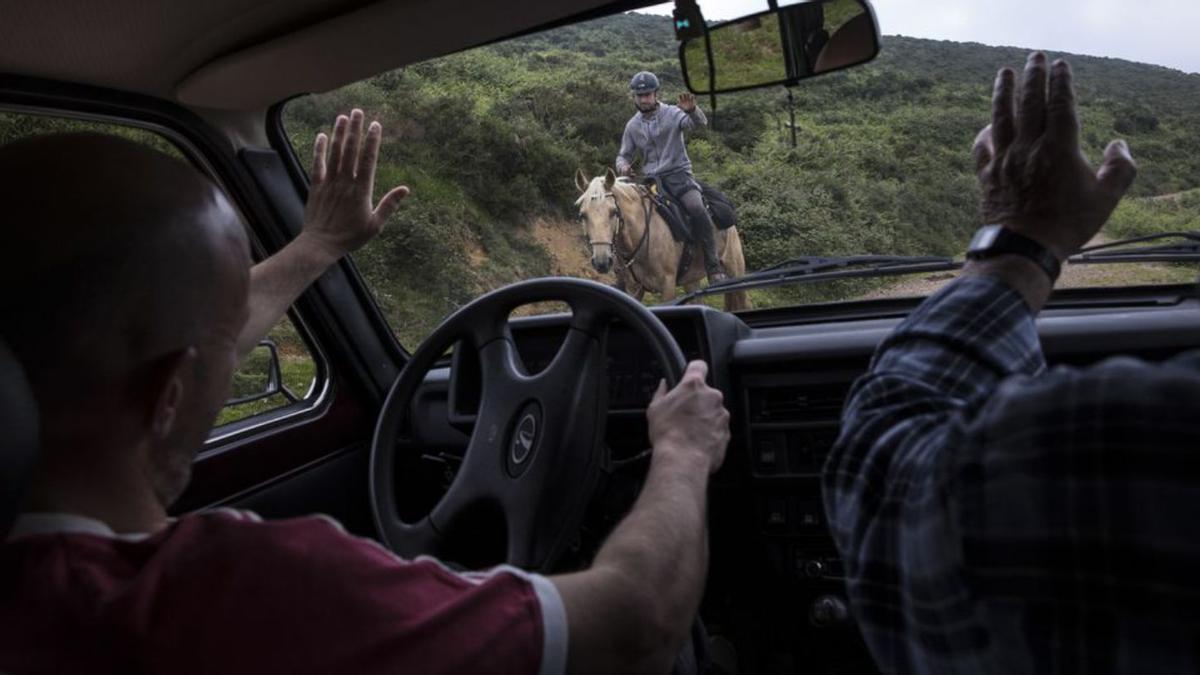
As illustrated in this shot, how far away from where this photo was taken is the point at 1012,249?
1.49m

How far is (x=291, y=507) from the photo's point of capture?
3.67 meters

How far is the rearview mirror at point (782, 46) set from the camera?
2.64 m

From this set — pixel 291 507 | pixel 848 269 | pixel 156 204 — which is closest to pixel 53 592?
pixel 156 204

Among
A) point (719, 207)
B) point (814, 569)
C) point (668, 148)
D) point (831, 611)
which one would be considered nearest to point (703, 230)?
point (719, 207)

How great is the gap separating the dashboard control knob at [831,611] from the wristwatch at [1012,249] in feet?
6.48

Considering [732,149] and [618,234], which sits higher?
[732,149]

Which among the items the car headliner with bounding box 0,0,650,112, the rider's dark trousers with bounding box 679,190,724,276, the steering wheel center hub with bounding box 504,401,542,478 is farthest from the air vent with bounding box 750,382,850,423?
the rider's dark trousers with bounding box 679,190,724,276

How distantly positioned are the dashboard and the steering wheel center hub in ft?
2.00

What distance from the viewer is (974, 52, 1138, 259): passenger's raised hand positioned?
1496mm

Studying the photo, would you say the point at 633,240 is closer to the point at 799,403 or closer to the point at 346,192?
the point at 799,403

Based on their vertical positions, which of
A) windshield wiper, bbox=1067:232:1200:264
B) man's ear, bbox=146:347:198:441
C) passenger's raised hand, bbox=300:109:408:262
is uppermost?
passenger's raised hand, bbox=300:109:408:262

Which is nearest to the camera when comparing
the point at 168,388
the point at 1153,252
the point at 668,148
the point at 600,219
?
the point at 168,388

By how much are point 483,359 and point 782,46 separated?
45.4 inches

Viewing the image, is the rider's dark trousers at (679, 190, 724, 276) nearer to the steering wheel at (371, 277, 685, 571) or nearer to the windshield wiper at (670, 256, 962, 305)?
the windshield wiper at (670, 256, 962, 305)
